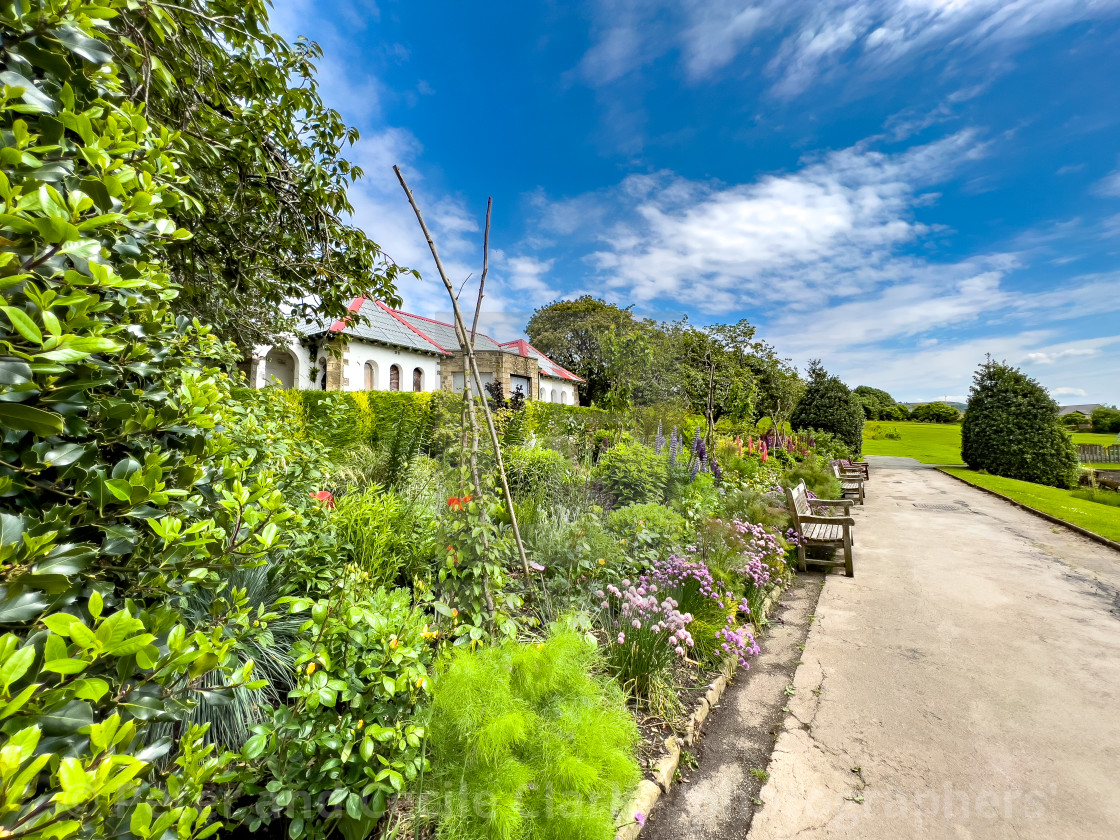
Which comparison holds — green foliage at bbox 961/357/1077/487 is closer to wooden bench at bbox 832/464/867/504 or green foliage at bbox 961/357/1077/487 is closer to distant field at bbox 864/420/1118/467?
distant field at bbox 864/420/1118/467

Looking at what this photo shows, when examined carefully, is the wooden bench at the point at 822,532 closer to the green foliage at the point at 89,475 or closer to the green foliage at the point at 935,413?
the green foliage at the point at 89,475

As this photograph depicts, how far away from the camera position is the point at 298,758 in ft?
5.12

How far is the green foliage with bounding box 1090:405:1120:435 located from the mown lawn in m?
34.8

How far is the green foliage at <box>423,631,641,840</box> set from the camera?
1591mm

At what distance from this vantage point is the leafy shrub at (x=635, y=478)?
577 cm

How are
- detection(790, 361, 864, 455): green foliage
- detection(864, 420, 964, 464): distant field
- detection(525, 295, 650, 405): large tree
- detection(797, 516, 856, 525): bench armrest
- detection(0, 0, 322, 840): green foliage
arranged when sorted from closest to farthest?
1. detection(0, 0, 322, 840): green foliage
2. detection(797, 516, 856, 525): bench armrest
3. detection(790, 361, 864, 455): green foliage
4. detection(864, 420, 964, 464): distant field
5. detection(525, 295, 650, 405): large tree

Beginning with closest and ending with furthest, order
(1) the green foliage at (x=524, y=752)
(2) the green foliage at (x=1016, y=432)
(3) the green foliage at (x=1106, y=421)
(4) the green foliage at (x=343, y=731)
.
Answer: (4) the green foliage at (x=343, y=731) < (1) the green foliage at (x=524, y=752) < (2) the green foliage at (x=1016, y=432) < (3) the green foliage at (x=1106, y=421)

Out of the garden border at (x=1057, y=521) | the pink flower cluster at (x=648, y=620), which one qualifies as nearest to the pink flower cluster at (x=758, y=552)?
the pink flower cluster at (x=648, y=620)

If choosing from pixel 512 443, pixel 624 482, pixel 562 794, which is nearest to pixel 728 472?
pixel 624 482

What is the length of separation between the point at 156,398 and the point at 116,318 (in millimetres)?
219

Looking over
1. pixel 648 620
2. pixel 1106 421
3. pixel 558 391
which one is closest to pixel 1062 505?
pixel 648 620

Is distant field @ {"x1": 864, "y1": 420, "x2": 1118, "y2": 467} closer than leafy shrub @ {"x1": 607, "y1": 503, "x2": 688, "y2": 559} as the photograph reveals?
No

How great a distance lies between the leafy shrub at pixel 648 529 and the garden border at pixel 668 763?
110 centimetres

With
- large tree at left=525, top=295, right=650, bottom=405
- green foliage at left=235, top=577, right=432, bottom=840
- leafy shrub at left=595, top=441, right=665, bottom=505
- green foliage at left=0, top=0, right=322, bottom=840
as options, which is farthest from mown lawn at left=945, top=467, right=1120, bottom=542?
large tree at left=525, top=295, right=650, bottom=405
